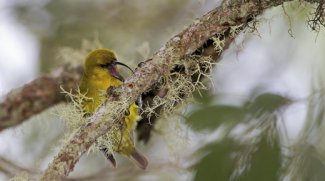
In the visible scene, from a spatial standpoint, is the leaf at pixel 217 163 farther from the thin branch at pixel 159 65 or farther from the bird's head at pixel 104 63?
the bird's head at pixel 104 63

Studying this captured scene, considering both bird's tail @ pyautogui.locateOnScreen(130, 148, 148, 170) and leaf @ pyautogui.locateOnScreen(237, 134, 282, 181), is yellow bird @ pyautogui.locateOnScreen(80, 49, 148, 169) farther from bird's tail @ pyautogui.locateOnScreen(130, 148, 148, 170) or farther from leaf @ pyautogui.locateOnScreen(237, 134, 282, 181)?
leaf @ pyautogui.locateOnScreen(237, 134, 282, 181)

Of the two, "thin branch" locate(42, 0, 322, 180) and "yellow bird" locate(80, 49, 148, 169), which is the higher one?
"yellow bird" locate(80, 49, 148, 169)

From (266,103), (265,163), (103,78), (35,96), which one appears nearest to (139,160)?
(103,78)

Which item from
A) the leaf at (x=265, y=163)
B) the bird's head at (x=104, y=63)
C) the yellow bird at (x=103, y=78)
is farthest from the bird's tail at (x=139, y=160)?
the leaf at (x=265, y=163)

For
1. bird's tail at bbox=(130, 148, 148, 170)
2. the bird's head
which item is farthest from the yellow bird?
bird's tail at bbox=(130, 148, 148, 170)

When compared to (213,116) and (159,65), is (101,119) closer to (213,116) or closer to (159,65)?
(159,65)

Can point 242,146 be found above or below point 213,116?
below
